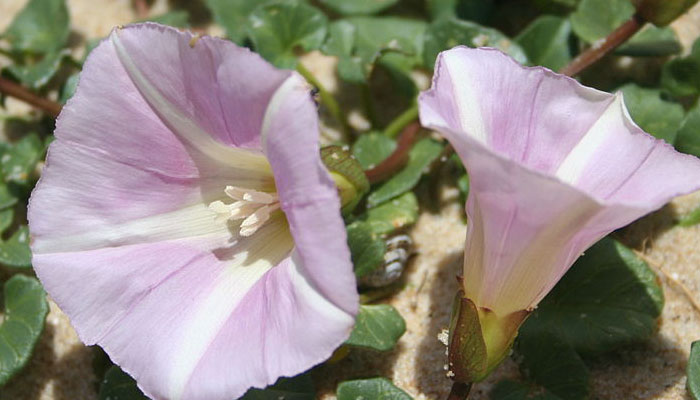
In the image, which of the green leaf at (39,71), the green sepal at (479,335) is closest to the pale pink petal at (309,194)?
the green sepal at (479,335)

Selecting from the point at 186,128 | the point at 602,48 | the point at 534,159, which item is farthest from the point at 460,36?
the point at 186,128

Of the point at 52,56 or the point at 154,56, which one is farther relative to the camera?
the point at 52,56

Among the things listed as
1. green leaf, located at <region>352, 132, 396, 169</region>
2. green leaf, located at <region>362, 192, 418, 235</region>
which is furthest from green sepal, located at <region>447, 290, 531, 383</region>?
green leaf, located at <region>352, 132, 396, 169</region>

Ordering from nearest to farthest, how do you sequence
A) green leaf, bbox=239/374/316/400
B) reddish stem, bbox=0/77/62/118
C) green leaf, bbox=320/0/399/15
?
green leaf, bbox=239/374/316/400 → reddish stem, bbox=0/77/62/118 → green leaf, bbox=320/0/399/15

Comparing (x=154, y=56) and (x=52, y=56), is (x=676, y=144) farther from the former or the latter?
(x=52, y=56)

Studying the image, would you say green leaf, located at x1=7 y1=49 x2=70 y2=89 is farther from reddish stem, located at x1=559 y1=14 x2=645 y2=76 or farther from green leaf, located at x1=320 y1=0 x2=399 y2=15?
reddish stem, located at x1=559 y1=14 x2=645 y2=76

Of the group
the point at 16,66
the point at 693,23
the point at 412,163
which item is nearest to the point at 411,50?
the point at 412,163
